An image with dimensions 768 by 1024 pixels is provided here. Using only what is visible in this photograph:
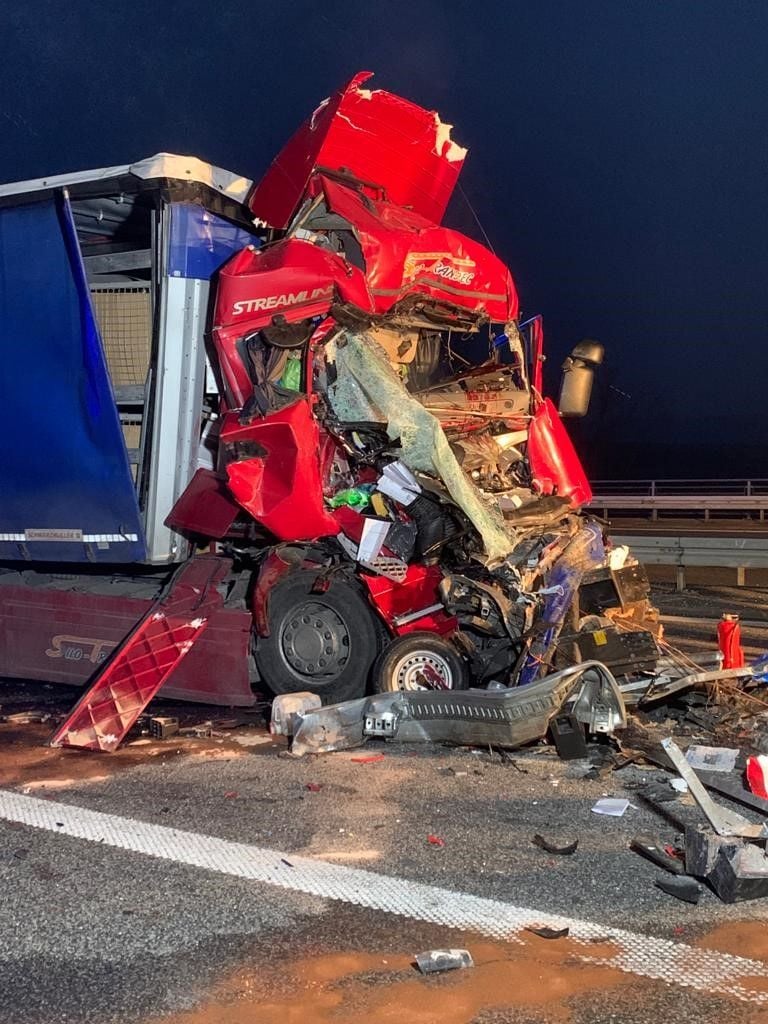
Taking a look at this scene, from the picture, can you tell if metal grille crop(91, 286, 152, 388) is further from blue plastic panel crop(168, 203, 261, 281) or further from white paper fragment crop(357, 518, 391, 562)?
white paper fragment crop(357, 518, 391, 562)

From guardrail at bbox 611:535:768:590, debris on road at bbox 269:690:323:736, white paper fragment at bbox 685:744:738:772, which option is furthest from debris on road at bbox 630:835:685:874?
guardrail at bbox 611:535:768:590

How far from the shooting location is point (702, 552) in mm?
11656

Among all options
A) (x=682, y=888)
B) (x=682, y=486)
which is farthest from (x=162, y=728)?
(x=682, y=486)

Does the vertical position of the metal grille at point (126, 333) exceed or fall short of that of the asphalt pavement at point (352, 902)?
it exceeds it

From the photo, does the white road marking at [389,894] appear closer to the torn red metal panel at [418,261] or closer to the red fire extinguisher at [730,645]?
the red fire extinguisher at [730,645]

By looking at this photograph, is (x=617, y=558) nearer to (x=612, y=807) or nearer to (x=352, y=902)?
(x=612, y=807)

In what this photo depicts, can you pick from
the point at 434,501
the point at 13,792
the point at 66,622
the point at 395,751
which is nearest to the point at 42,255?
the point at 66,622

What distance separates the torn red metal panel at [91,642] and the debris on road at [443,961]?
11.5 ft

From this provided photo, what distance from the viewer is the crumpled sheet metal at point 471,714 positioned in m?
4.94

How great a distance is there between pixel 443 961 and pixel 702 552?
946 cm

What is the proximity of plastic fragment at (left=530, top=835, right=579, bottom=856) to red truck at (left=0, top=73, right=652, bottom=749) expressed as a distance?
1636 millimetres

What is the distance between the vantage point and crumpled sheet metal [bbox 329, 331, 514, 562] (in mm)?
5684

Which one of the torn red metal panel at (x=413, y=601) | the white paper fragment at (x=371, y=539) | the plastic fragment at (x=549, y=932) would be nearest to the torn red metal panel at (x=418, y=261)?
the white paper fragment at (x=371, y=539)

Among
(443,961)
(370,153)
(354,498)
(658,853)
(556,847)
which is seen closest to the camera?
(443,961)
